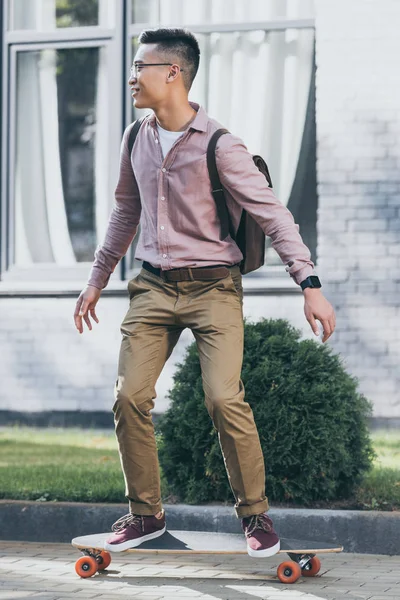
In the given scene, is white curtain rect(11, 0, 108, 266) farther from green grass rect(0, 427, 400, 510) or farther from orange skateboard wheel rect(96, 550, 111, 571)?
orange skateboard wheel rect(96, 550, 111, 571)

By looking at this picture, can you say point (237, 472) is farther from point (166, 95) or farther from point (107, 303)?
point (107, 303)

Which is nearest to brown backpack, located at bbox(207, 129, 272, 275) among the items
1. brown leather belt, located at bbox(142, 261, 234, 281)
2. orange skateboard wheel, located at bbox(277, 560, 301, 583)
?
brown leather belt, located at bbox(142, 261, 234, 281)

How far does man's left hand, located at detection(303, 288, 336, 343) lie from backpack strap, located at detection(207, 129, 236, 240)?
57 cm

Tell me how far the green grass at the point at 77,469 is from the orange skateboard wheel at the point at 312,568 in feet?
3.36

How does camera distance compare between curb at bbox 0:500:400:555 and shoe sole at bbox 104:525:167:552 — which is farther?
curb at bbox 0:500:400:555

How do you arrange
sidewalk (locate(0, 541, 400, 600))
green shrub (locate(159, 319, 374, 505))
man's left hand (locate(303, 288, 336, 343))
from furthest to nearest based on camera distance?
green shrub (locate(159, 319, 374, 505)), sidewalk (locate(0, 541, 400, 600)), man's left hand (locate(303, 288, 336, 343))

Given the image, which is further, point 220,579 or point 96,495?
point 96,495

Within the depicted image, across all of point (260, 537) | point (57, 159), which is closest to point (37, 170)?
point (57, 159)

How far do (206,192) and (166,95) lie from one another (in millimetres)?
454

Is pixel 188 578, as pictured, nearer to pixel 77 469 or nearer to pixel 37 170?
pixel 77 469

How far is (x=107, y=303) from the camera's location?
11172mm

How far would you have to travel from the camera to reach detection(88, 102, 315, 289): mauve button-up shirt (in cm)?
529

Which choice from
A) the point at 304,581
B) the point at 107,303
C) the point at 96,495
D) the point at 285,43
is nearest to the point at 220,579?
the point at 304,581

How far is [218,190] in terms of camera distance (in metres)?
5.41
